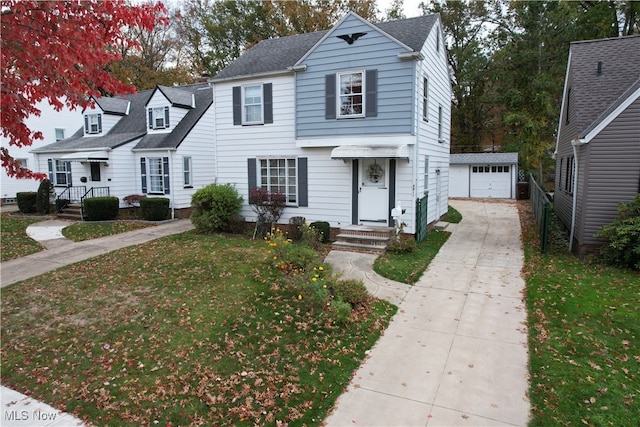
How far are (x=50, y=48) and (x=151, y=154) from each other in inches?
593

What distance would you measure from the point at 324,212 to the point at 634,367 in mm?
9031

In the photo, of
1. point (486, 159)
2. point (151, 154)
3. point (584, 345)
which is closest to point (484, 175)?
point (486, 159)

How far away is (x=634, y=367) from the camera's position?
502 cm

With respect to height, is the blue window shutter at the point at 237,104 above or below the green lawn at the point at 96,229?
above

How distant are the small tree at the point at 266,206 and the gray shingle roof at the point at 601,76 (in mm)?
8778

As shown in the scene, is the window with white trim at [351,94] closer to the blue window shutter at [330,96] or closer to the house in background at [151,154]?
the blue window shutter at [330,96]

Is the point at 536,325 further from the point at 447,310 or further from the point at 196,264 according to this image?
the point at 196,264

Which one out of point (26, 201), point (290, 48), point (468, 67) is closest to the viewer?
point (290, 48)

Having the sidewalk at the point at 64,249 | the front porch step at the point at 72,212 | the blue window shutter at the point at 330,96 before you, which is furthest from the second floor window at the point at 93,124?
the blue window shutter at the point at 330,96

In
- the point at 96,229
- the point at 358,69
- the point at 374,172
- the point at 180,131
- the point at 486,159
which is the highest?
the point at 358,69

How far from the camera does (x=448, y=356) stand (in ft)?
18.1

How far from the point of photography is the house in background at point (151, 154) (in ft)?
59.4

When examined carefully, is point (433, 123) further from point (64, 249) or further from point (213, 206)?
point (64, 249)

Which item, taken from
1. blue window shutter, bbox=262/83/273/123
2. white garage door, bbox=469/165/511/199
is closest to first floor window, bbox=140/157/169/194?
blue window shutter, bbox=262/83/273/123
